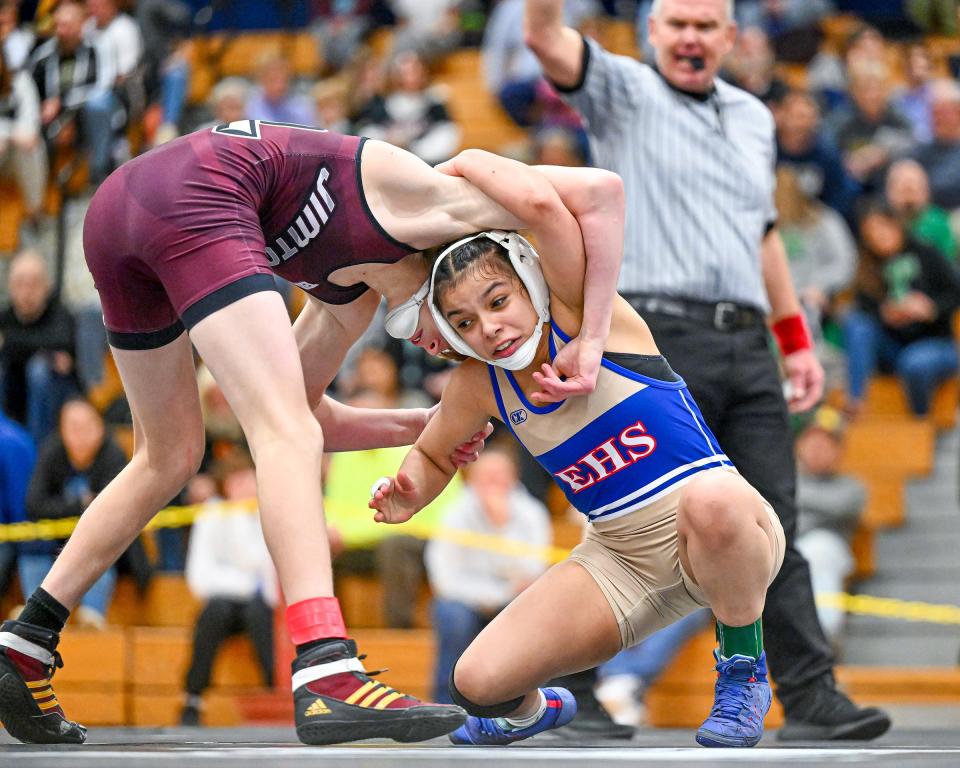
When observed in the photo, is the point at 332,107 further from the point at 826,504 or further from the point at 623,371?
the point at 623,371

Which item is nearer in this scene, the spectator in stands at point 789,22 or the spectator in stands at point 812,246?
the spectator in stands at point 812,246

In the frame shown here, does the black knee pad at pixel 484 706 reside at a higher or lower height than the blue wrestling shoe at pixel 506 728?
higher

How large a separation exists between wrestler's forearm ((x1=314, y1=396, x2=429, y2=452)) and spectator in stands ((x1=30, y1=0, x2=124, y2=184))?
5.77 metres

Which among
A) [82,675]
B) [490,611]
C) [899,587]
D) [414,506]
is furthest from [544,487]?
[414,506]

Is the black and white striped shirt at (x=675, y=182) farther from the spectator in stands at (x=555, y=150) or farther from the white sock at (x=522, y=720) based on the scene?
the spectator in stands at (x=555, y=150)

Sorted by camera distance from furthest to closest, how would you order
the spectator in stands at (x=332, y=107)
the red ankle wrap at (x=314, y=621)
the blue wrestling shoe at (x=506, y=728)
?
the spectator in stands at (x=332, y=107) < the blue wrestling shoe at (x=506, y=728) < the red ankle wrap at (x=314, y=621)

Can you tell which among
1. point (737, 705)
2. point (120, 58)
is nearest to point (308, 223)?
point (737, 705)

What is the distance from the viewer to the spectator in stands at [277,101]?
10.0 meters

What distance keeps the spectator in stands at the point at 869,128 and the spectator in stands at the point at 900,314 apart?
64cm

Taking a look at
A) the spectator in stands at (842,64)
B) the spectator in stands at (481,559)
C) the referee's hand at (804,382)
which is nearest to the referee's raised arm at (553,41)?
the referee's hand at (804,382)

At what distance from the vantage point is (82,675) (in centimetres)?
670

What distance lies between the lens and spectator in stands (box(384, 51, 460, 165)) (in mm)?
9391

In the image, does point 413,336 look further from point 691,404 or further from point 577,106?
point 577,106

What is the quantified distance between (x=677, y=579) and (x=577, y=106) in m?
1.43
